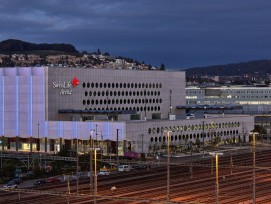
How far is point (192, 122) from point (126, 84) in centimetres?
1765

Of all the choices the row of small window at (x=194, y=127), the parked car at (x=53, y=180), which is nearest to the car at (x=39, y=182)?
the parked car at (x=53, y=180)

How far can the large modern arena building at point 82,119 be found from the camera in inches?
3492

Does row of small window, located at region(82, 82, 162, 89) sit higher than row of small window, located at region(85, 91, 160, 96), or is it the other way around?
row of small window, located at region(82, 82, 162, 89)

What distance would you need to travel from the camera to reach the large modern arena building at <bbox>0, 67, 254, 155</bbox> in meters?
88.7

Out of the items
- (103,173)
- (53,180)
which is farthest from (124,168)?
(53,180)

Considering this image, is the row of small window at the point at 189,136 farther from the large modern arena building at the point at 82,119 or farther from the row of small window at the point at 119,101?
the row of small window at the point at 119,101

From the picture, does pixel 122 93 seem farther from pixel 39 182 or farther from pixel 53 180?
pixel 39 182

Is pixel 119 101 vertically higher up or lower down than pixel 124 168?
higher up

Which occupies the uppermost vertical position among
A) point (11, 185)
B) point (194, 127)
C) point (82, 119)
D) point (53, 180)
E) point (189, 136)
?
point (82, 119)

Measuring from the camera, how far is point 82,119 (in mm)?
96188

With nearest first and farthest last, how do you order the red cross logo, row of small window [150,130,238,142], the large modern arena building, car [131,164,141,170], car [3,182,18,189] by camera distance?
1. car [3,182,18,189]
2. car [131,164,141,170]
3. the large modern arena building
4. row of small window [150,130,238,142]
5. the red cross logo

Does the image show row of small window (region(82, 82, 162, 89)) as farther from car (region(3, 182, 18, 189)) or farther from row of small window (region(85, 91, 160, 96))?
car (region(3, 182, 18, 189))

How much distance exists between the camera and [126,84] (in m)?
111

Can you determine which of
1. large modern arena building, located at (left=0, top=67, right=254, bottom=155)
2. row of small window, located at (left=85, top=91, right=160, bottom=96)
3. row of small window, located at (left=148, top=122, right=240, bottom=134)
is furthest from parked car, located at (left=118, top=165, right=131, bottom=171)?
row of small window, located at (left=85, top=91, right=160, bottom=96)
